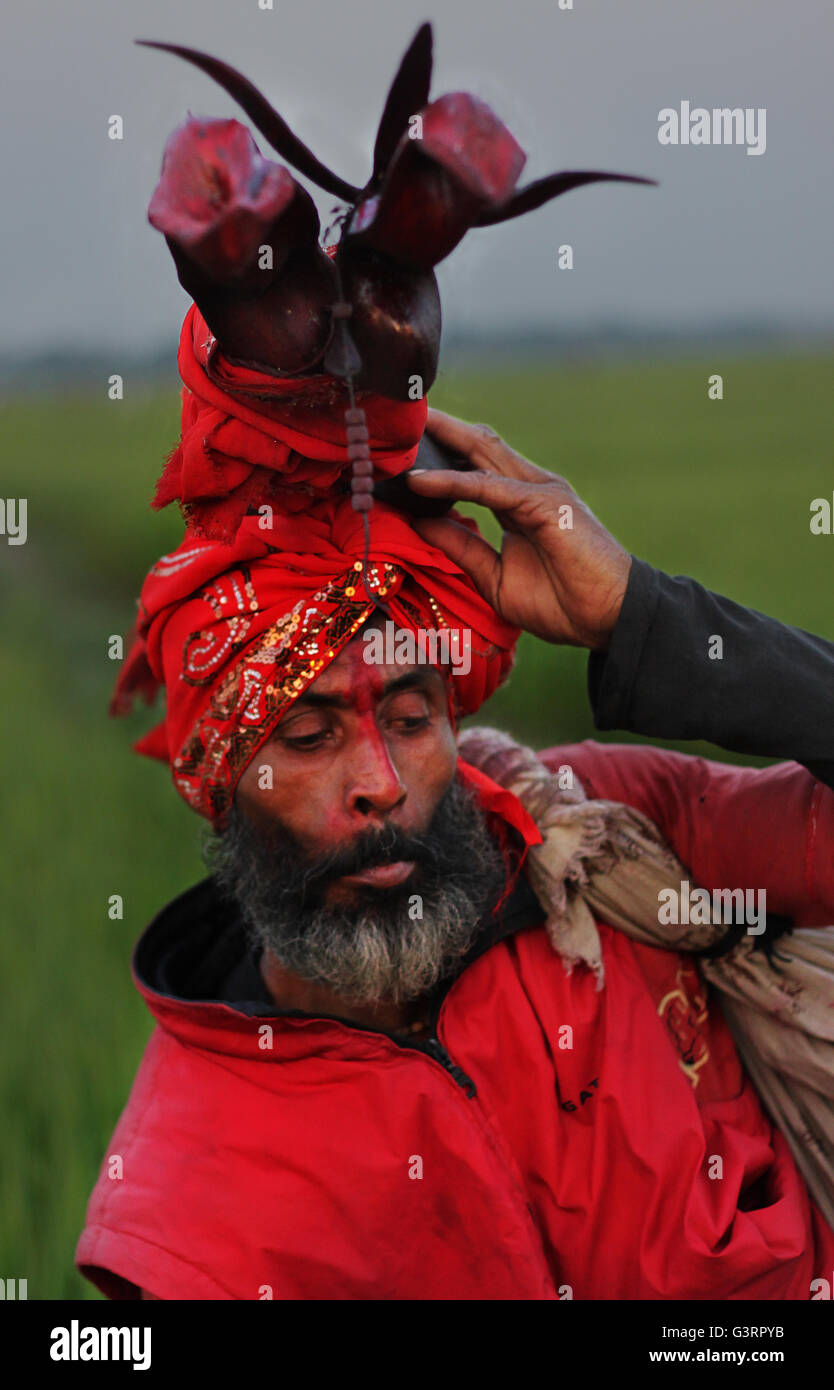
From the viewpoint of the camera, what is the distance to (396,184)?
1.69 meters

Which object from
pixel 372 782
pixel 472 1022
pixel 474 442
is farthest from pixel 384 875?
pixel 474 442

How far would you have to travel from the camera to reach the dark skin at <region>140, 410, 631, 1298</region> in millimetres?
2105

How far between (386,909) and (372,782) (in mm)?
230

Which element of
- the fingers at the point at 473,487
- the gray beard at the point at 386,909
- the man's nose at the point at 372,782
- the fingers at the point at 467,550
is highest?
the fingers at the point at 473,487

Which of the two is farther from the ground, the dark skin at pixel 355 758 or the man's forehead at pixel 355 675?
the man's forehead at pixel 355 675

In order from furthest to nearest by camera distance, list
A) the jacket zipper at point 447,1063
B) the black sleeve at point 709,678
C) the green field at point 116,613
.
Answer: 1. the green field at point 116,613
2. the jacket zipper at point 447,1063
3. the black sleeve at point 709,678

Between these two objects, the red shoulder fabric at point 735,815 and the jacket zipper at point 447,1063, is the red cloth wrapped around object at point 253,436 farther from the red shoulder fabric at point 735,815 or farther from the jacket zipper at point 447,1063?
the jacket zipper at point 447,1063

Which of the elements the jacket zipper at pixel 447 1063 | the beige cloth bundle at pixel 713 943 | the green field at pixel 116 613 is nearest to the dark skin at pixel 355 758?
the jacket zipper at pixel 447 1063

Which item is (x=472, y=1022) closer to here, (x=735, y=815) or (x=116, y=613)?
(x=735, y=815)

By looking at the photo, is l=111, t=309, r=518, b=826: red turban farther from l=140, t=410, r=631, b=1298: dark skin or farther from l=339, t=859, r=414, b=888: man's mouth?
l=339, t=859, r=414, b=888: man's mouth

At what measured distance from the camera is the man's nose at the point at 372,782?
2.22 metres

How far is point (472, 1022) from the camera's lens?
90.0 inches

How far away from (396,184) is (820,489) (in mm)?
9074
